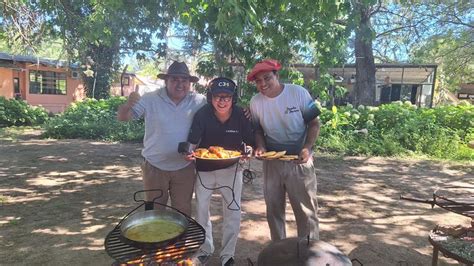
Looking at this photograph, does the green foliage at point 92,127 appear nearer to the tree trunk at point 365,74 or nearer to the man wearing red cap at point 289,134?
the tree trunk at point 365,74

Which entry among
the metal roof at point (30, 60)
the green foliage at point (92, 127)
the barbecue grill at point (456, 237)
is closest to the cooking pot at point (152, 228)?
the barbecue grill at point (456, 237)

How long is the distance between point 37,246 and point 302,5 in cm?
411

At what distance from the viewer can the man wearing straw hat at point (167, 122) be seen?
3.30 metres

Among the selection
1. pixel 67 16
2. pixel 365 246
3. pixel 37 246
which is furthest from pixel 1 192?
pixel 365 246

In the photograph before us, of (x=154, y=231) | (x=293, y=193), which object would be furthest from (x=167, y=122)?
(x=293, y=193)

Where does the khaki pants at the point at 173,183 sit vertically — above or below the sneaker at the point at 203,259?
above

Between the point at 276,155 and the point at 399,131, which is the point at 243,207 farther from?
the point at 399,131

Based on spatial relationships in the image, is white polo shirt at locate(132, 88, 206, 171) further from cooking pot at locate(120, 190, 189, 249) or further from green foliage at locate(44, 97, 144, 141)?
green foliage at locate(44, 97, 144, 141)

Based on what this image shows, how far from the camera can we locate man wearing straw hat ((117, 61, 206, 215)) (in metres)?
3.30

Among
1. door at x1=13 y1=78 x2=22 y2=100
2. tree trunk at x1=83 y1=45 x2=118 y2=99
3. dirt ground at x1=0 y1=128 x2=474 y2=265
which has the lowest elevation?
dirt ground at x1=0 y1=128 x2=474 y2=265

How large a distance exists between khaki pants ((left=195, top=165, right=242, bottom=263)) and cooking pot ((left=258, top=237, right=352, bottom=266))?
2.72 ft

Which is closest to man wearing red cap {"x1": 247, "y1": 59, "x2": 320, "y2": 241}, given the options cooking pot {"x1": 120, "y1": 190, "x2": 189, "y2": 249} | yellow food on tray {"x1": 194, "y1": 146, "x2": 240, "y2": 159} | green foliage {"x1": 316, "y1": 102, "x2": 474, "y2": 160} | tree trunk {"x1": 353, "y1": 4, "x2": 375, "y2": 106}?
yellow food on tray {"x1": 194, "y1": 146, "x2": 240, "y2": 159}

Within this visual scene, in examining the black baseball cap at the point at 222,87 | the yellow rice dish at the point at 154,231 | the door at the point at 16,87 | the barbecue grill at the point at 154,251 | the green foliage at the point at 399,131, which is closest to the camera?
the barbecue grill at the point at 154,251

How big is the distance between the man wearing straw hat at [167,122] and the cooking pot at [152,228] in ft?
1.65
